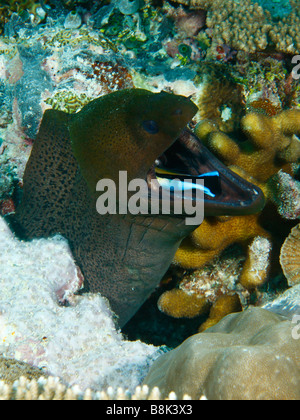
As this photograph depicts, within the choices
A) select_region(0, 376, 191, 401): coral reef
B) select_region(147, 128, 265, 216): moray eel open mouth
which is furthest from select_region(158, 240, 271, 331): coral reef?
select_region(0, 376, 191, 401): coral reef

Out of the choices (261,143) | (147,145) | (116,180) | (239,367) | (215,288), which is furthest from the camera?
(215,288)

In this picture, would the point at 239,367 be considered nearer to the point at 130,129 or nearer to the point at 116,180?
the point at 116,180

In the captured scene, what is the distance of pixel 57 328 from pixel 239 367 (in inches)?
49.5

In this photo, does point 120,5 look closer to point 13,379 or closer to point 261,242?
point 261,242

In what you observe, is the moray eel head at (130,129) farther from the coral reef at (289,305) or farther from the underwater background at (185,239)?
the coral reef at (289,305)

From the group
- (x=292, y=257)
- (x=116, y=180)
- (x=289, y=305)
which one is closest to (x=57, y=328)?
(x=116, y=180)

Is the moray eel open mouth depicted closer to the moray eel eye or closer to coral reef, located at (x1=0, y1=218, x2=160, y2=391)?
the moray eel eye

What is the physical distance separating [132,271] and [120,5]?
3139 millimetres

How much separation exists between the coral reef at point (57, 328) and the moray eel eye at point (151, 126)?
52.0 inches

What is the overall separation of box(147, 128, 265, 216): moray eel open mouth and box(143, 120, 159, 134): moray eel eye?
0.21m

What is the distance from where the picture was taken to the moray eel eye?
1.72 metres

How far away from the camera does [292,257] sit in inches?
95.4

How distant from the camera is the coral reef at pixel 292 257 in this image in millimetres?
2385

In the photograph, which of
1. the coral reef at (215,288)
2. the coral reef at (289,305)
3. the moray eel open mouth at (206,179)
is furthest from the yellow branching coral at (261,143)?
the coral reef at (289,305)
